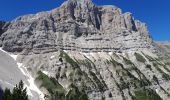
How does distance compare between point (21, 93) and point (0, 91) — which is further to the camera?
point (0, 91)

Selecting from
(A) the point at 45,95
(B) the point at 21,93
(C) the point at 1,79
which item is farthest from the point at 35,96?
(B) the point at 21,93

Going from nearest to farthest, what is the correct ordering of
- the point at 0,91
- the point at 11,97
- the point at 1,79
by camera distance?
the point at 11,97, the point at 0,91, the point at 1,79

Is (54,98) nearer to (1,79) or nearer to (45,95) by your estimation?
Answer: (45,95)

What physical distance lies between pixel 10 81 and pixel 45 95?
73.5 feet

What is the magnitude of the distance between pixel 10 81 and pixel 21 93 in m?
103

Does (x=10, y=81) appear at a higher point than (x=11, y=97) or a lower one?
higher

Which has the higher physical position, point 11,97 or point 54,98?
point 54,98

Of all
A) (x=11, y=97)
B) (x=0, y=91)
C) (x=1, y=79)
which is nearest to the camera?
(x=11, y=97)

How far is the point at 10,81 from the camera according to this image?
647 ft

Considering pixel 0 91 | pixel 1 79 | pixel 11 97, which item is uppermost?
pixel 1 79

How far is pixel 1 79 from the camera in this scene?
627ft

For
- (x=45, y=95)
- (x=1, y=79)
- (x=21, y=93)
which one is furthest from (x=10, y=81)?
(x=21, y=93)

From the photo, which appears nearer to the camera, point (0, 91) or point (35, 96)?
point (0, 91)

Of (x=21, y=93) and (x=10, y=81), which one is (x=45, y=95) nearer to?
(x=10, y=81)
